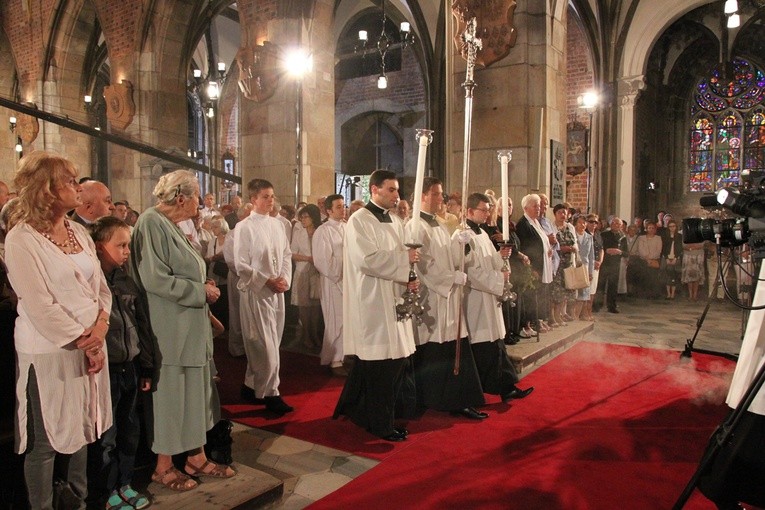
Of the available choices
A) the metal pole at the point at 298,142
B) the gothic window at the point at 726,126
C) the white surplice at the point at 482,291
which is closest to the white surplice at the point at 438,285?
the white surplice at the point at 482,291

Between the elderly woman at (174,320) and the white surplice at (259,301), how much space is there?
1.36m

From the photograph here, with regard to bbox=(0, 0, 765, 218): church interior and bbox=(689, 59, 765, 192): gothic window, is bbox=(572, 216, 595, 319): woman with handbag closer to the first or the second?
bbox=(0, 0, 765, 218): church interior

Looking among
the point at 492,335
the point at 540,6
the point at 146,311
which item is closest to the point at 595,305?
the point at 540,6

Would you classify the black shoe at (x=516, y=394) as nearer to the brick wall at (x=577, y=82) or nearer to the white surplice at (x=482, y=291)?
the white surplice at (x=482, y=291)

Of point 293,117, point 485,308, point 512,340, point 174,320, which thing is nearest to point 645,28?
point 293,117

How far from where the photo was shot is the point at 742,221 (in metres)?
2.51

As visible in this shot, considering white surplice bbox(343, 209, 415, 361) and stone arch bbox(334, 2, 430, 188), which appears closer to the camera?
white surplice bbox(343, 209, 415, 361)

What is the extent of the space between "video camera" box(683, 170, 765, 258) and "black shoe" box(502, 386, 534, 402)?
2.43m

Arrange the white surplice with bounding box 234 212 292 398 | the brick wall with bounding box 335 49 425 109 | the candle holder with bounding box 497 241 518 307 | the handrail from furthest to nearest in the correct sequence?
1. the brick wall with bounding box 335 49 425 109
2. the handrail
3. the candle holder with bounding box 497 241 518 307
4. the white surplice with bounding box 234 212 292 398

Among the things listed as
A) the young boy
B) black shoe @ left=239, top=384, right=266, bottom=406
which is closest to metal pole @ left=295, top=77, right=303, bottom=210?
black shoe @ left=239, top=384, right=266, bottom=406

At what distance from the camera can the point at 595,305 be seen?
10305 millimetres

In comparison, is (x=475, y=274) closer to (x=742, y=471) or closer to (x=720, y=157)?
(x=742, y=471)

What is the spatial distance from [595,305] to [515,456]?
726 cm

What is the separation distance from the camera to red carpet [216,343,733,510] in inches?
123
